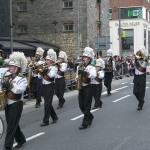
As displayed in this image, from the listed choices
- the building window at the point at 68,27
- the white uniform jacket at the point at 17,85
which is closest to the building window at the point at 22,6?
the building window at the point at 68,27

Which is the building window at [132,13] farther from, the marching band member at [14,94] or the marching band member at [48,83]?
the marching band member at [14,94]

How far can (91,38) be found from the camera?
42750mm

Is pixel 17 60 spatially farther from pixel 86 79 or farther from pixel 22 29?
pixel 22 29

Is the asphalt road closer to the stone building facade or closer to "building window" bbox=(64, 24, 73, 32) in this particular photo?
the stone building facade

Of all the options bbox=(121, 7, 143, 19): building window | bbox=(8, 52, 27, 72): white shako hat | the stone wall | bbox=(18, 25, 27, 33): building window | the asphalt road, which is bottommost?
the asphalt road

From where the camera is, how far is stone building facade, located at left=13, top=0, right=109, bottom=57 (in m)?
41.6

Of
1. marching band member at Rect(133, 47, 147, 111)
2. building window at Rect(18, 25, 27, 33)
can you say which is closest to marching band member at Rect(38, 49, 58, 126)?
marching band member at Rect(133, 47, 147, 111)

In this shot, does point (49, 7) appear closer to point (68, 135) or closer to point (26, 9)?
point (26, 9)

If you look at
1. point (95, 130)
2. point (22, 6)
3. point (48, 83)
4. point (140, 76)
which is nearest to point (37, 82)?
point (140, 76)

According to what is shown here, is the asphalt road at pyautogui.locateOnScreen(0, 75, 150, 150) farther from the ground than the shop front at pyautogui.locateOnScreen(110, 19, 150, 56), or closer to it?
closer to it

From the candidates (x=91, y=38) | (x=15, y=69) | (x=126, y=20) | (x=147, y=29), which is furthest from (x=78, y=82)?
(x=147, y=29)

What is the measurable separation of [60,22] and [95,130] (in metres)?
33.2

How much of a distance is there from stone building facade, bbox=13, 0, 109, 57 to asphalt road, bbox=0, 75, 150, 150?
27.4 metres

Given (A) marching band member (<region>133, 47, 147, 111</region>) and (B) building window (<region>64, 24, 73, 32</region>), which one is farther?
(B) building window (<region>64, 24, 73, 32</region>)
